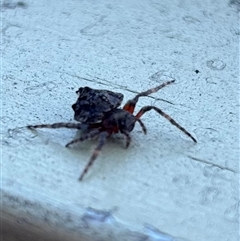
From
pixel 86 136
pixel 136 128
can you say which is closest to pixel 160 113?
pixel 136 128

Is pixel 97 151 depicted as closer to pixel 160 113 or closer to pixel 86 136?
pixel 86 136

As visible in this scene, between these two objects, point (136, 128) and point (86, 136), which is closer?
point (86, 136)

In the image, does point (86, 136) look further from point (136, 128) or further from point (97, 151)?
point (136, 128)

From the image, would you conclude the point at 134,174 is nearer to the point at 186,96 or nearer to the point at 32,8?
the point at 186,96

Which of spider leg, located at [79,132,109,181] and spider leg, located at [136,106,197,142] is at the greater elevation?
spider leg, located at [136,106,197,142]

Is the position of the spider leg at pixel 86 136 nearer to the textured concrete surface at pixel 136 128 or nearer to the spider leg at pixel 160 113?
the textured concrete surface at pixel 136 128

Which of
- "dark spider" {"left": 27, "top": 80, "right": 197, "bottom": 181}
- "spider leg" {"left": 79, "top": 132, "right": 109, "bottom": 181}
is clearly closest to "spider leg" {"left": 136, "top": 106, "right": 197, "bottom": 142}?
"dark spider" {"left": 27, "top": 80, "right": 197, "bottom": 181}

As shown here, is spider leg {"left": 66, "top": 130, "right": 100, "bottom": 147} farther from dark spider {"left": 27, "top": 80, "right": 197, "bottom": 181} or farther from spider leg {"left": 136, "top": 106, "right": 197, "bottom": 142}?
spider leg {"left": 136, "top": 106, "right": 197, "bottom": 142}

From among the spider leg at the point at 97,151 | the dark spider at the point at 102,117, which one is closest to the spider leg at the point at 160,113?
the dark spider at the point at 102,117

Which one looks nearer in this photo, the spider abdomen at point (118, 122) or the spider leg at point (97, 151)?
the spider leg at point (97, 151)
